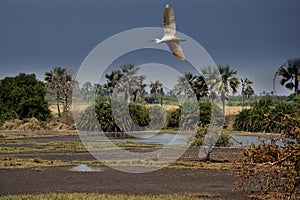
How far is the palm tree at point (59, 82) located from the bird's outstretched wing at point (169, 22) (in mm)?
82849

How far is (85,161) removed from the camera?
29359 mm

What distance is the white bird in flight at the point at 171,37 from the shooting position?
1195cm

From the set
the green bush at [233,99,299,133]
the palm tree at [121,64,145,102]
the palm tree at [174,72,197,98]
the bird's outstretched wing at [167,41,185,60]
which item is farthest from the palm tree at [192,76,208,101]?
the bird's outstretched wing at [167,41,185,60]

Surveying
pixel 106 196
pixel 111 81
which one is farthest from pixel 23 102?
pixel 106 196

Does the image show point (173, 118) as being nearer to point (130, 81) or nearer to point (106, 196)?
point (130, 81)

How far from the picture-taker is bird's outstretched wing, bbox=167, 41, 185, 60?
12.2m

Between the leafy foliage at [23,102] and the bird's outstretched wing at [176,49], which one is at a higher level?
the leafy foliage at [23,102]

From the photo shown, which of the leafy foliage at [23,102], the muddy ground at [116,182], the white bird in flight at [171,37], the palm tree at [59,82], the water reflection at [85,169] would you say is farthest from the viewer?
the palm tree at [59,82]

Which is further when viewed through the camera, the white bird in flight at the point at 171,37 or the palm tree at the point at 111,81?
the palm tree at the point at 111,81

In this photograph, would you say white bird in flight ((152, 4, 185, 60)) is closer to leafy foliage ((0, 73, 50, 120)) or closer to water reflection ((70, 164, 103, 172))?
water reflection ((70, 164, 103, 172))

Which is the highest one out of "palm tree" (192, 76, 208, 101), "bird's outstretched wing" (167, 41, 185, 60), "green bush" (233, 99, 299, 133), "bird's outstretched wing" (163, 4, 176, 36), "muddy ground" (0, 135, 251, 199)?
"palm tree" (192, 76, 208, 101)

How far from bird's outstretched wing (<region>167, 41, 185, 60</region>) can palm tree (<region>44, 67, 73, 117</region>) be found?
82662 millimetres

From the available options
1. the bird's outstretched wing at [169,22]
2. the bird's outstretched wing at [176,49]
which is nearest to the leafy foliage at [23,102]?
the bird's outstretched wing at [176,49]

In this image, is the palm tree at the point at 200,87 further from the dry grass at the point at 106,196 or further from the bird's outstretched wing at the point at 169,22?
the bird's outstretched wing at the point at 169,22
